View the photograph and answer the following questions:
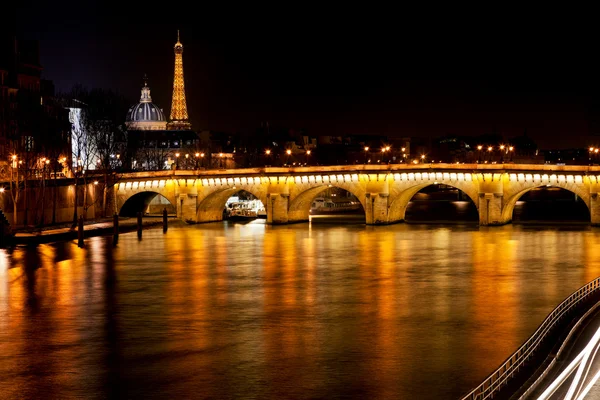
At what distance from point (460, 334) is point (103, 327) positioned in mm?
10586

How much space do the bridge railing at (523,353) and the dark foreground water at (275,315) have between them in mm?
811

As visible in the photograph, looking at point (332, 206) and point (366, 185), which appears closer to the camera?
point (366, 185)

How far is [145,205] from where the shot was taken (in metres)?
88.1

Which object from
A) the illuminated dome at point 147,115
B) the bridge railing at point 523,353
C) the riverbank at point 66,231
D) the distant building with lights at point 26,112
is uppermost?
the illuminated dome at point 147,115

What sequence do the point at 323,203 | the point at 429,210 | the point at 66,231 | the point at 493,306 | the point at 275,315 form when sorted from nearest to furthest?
the point at 275,315 < the point at 493,306 < the point at 66,231 < the point at 429,210 < the point at 323,203

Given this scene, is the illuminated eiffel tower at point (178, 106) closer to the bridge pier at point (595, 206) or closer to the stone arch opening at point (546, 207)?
the stone arch opening at point (546, 207)

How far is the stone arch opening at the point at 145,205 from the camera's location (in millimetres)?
82069

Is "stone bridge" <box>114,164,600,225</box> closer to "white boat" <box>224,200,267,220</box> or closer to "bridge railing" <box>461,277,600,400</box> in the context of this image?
"white boat" <box>224,200,267,220</box>

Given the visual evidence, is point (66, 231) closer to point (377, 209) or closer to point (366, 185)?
point (366, 185)

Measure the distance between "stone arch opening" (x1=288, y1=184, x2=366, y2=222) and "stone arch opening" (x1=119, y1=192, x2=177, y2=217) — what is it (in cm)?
1002

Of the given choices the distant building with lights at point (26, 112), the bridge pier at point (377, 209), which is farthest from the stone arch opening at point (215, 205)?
the distant building with lights at point (26, 112)

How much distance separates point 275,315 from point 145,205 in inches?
2189

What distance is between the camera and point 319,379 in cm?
2531

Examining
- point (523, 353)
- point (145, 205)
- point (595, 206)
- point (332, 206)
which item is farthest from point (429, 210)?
point (523, 353)
